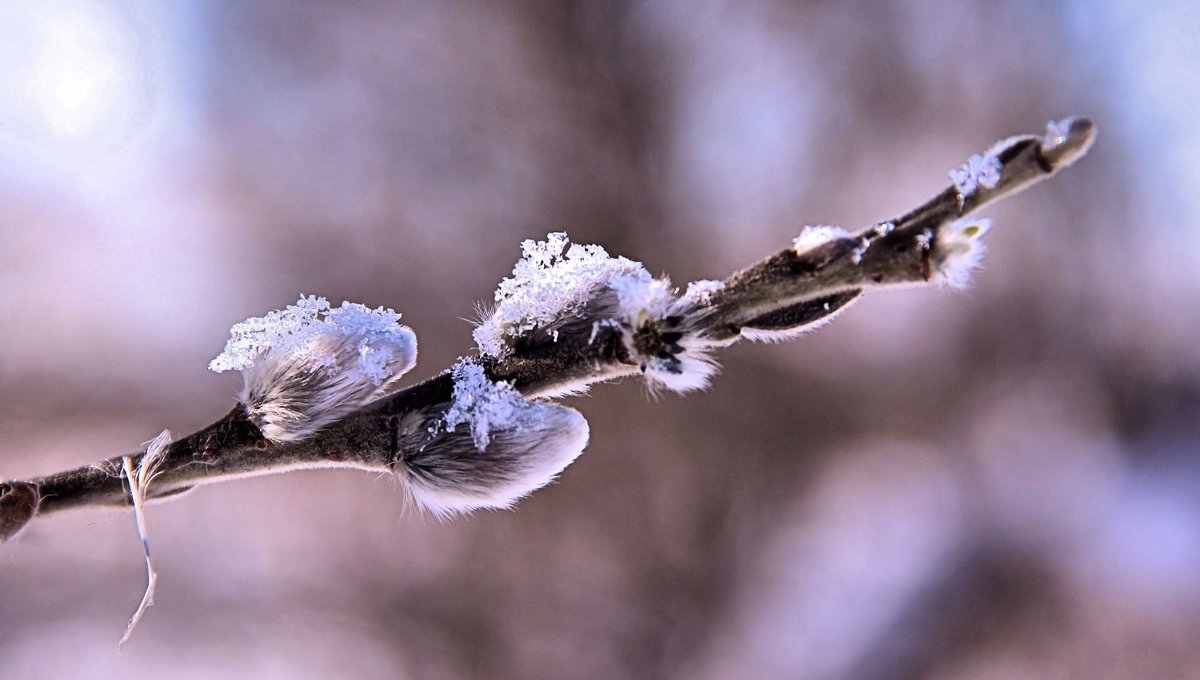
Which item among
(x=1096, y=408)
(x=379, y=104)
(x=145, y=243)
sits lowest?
(x=1096, y=408)

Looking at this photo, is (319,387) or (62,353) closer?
(319,387)

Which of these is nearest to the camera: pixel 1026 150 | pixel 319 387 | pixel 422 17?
pixel 1026 150

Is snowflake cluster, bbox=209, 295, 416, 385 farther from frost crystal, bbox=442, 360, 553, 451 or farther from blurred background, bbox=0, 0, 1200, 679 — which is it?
blurred background, bbox=0, 0, 1200, 679

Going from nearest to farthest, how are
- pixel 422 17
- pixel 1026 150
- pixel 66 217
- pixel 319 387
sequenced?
pixel 1026 150
pixel 319 387
pixel 66 217
pixel 422 17

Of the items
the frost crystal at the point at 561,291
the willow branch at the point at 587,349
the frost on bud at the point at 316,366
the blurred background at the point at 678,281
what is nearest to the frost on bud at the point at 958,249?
the willow branch at the point at 587,349

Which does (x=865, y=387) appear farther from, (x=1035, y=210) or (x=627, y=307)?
(x=627, y=307)

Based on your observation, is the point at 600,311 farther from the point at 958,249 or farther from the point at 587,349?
the point at 958,249

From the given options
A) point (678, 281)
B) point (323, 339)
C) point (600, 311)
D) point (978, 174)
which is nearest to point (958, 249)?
point (978, 174)

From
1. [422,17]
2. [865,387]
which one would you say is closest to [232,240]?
[422,17]
